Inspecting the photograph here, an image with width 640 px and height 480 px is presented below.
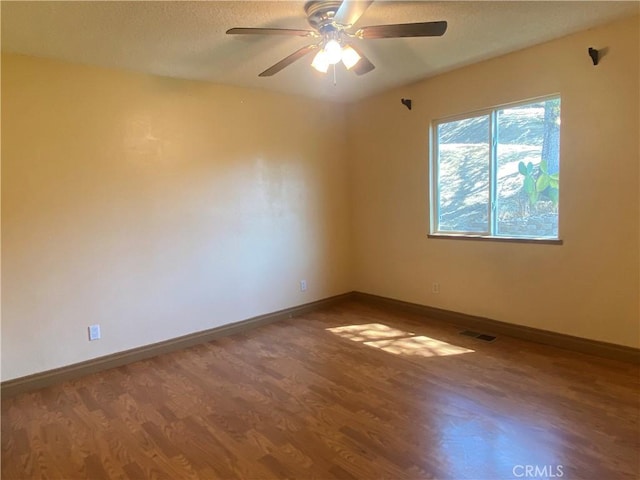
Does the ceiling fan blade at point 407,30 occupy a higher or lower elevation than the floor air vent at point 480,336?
higher

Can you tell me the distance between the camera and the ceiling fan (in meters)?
2.15

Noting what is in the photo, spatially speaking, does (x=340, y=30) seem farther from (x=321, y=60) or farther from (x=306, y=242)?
(x=306, y=242)

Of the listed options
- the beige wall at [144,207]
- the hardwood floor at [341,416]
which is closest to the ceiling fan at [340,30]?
the beige wall at [144,207]

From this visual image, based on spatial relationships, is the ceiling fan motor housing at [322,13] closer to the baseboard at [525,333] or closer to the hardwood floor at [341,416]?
the hardwood floor at [341,416]

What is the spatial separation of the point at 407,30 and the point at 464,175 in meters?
2.12

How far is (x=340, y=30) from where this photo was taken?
2.50 meters

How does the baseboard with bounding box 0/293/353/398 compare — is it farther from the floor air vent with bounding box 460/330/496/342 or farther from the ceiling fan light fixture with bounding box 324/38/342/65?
the ceiling fan light fixture with bounding box 324/38/342/65

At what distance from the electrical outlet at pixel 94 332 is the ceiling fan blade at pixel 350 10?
9.62 feet

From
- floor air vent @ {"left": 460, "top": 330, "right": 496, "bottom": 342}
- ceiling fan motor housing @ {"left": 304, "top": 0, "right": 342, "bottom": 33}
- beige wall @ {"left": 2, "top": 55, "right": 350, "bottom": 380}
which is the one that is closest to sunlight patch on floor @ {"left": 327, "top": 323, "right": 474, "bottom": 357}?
floor air vent @ {"left": 460, "top": 330, "right": 496, "bottom": 342}

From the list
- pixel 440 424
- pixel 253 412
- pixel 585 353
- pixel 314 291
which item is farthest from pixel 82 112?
pixel 585 353

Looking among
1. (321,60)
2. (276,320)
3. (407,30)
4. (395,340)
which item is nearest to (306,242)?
(276,320)

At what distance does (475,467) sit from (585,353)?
190 centimetres

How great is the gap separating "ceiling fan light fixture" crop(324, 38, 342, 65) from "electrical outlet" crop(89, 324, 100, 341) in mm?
2761

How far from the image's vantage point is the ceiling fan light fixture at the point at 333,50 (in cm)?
251
